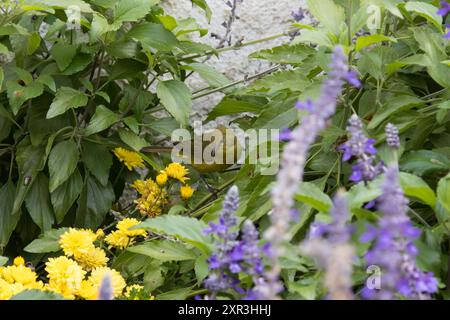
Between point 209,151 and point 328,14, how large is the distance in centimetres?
72

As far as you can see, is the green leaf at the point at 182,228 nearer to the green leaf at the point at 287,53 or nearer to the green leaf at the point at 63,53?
the green leaf at the point at 287,53

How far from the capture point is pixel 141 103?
2.10 m

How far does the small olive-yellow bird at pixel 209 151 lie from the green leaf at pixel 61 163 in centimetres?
28

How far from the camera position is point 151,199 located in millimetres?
1968

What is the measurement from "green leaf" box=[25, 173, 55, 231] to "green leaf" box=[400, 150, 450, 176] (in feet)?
3.33

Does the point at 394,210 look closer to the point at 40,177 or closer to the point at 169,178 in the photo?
Answer: the point at 169,178

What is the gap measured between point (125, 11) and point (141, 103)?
11.1 inches

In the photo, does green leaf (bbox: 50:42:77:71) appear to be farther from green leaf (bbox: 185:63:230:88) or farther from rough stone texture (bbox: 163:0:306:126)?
rough stone texture (bbox: 163:0:306:126)

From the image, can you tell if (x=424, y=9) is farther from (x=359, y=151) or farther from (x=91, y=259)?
(x=91, y=259)

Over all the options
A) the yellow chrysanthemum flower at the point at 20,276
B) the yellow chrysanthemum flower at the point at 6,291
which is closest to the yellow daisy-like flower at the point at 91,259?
the yellow chrysanthemum flower at the point at 20,276

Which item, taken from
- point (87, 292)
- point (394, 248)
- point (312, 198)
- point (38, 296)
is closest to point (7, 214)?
point (87, 292)

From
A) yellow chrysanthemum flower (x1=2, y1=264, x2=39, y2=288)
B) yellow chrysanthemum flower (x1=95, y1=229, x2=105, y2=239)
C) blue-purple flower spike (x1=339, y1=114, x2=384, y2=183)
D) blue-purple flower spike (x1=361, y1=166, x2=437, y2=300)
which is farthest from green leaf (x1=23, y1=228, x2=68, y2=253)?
blue-purple flower spike (x1=361, y1=166, x2=437, y2=300)
